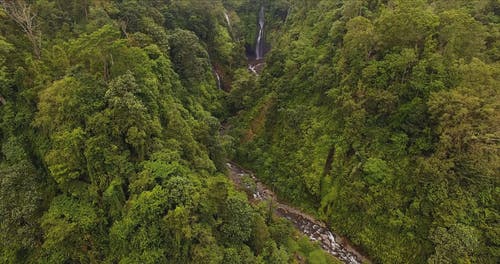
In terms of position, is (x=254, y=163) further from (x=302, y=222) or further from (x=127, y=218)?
(x=127, y=218)

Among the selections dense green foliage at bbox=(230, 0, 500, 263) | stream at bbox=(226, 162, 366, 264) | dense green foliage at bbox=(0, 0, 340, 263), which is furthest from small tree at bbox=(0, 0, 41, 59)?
dense green foliage at bbox=(230, 0, 500, 263)

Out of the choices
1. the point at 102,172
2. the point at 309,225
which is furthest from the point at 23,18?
the point at 309,225

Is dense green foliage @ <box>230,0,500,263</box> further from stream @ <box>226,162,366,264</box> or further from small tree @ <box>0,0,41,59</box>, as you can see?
small tree @ <box>0,0,41,59</box>

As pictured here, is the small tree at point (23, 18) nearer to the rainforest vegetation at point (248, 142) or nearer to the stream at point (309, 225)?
the rainforest vegetation at point (248, 142)

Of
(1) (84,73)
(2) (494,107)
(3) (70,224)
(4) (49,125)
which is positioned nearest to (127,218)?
(3) (70,224)

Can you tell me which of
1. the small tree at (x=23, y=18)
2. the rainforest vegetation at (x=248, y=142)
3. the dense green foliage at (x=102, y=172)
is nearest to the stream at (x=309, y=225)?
the rainforest vegetation at (x=248, y=142)
